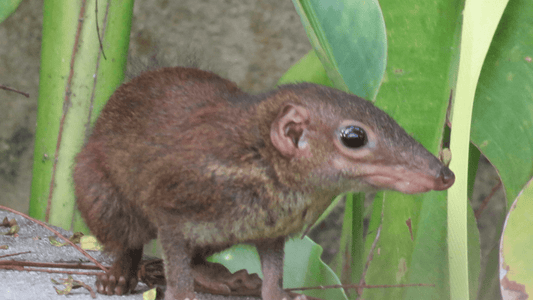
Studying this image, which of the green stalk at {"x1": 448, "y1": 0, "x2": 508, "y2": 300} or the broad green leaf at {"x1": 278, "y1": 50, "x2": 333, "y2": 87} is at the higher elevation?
the broad green leaf at {"x1": 278, "y1": 50, "x2": 333, "y2": 87}

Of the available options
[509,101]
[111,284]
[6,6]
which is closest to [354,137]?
[509,101]

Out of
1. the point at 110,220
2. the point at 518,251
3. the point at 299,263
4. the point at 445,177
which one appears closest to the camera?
the point at 445,177

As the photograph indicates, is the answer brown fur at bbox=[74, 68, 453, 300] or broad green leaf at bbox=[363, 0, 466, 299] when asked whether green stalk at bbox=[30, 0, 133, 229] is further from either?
broad green leaf at bbox=[363, 0, 466, 299]

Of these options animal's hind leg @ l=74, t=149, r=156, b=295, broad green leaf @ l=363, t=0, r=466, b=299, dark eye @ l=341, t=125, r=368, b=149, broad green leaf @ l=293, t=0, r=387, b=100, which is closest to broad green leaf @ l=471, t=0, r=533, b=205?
broad green leaf @ l=363, t=0, r=466, b=299

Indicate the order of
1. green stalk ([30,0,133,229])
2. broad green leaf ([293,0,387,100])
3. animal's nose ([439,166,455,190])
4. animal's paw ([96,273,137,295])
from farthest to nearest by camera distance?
green stalk ([30,0,133,229]), animal's paw ([96,273,137,295]), broad green leaf ([293,0,387,100]), animal's nose ([439,166,455,190])

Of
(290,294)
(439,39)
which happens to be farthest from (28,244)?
(439,39)

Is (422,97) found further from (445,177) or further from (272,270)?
(272,270)

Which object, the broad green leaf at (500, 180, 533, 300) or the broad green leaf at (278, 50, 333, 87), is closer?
the broad green leaf at (500, 180, 533, 300)
